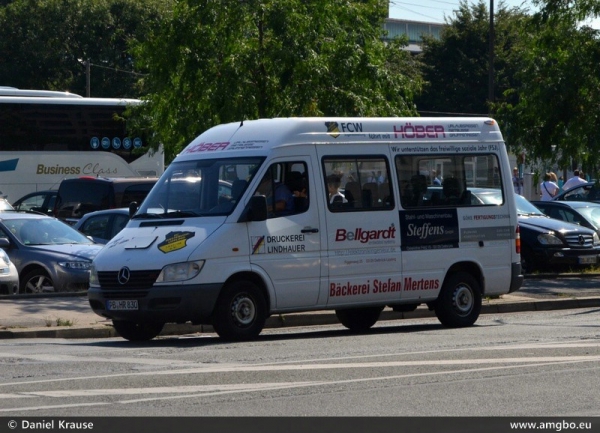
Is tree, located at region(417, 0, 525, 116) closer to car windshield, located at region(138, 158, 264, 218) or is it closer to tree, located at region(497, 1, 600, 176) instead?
tree, located at region(497, 1, 600, 176)

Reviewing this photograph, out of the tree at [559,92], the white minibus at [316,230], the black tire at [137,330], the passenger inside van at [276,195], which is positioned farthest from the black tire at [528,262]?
the black tire at [137,330]

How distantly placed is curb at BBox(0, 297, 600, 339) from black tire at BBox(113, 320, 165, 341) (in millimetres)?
1103

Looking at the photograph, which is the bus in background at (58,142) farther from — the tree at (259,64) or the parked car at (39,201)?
the tree at (259,64)

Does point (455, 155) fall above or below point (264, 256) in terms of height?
above

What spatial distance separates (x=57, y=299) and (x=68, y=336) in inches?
125

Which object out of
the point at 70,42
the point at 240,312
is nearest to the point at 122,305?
the point at 240,312

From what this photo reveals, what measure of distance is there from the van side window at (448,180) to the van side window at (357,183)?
256 millimetres

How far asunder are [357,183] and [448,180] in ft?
5.02

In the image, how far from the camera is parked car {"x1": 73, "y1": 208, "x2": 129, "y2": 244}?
74.2 feet

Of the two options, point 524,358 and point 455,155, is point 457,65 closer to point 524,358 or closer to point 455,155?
point 455,155

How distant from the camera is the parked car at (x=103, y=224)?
22.6 metres

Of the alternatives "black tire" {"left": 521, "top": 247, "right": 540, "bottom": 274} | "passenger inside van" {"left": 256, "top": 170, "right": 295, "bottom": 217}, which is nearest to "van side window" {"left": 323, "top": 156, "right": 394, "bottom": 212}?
"passenger inside van" {"left": 256, "top": 170, "right": 295, "bottom": 217}

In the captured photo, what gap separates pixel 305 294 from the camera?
1398 cm
